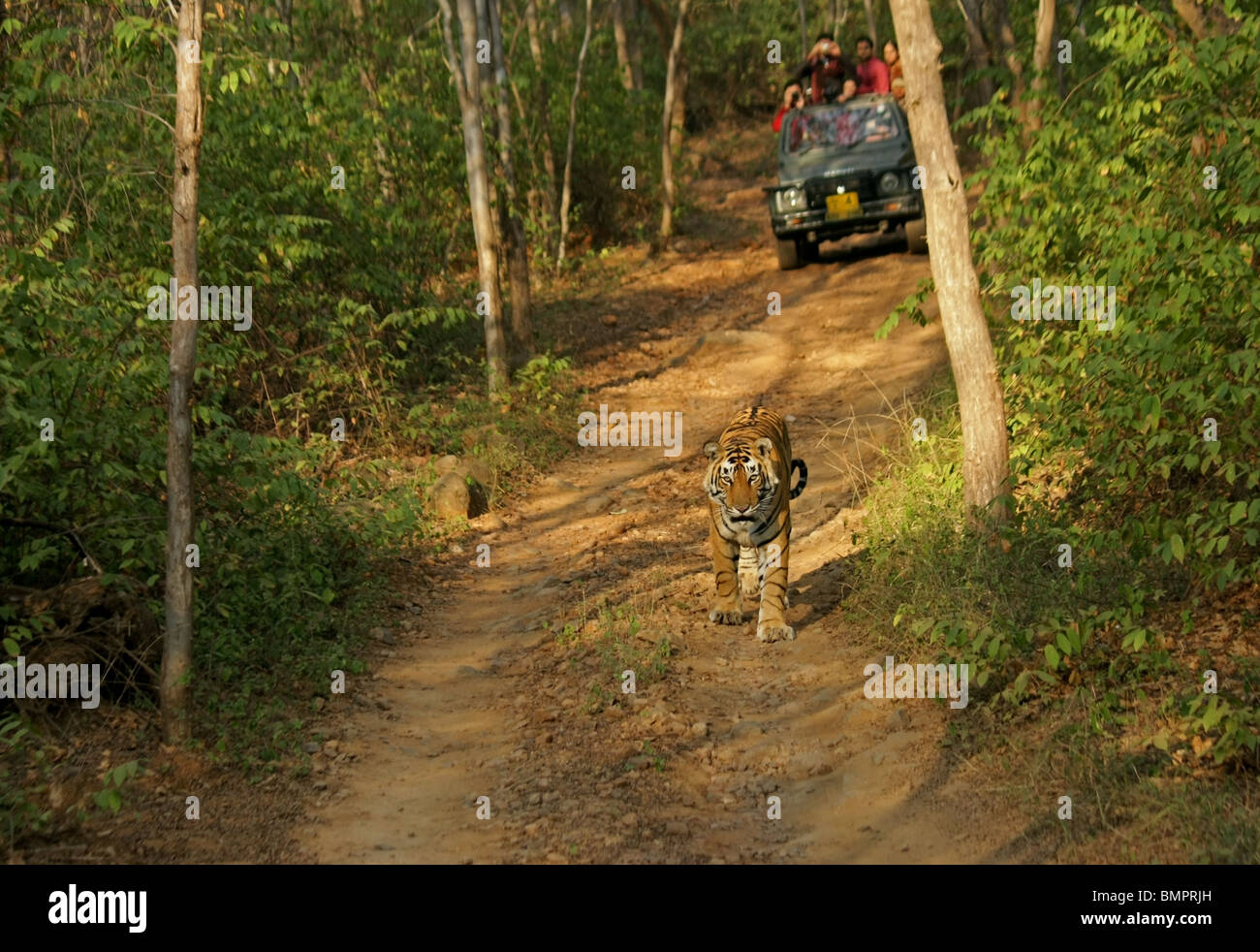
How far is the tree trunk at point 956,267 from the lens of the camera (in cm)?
762

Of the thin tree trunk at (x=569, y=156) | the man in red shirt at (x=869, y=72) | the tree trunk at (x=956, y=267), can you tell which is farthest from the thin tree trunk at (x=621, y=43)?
the tree trunk at (x=956, y=267)

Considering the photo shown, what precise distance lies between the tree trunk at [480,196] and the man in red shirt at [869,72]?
682 centimetres

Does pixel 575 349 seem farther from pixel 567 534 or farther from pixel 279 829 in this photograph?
pixel 279 829

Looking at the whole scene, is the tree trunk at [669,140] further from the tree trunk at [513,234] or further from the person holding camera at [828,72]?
the tree trunk at [513,234]

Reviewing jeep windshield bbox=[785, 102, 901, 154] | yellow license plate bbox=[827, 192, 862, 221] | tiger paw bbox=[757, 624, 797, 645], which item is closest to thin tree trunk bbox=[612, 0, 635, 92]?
jeep windshield bbox=[785, 102, 901, 154]

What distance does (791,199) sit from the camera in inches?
672

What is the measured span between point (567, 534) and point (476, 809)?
509 cm

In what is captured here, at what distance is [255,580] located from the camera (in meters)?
8.00

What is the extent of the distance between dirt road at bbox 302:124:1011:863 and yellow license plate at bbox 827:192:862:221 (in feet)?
13.4

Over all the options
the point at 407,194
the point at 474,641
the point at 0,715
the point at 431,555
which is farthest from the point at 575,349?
the point at 0,715

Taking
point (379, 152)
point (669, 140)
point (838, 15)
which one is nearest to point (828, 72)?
point (669, 140)

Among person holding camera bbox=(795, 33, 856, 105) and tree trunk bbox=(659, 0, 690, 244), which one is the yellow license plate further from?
tree trunk bbox=(659, 0, 690, 244)

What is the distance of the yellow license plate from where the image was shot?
16641 mm

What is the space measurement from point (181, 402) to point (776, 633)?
3825mm
